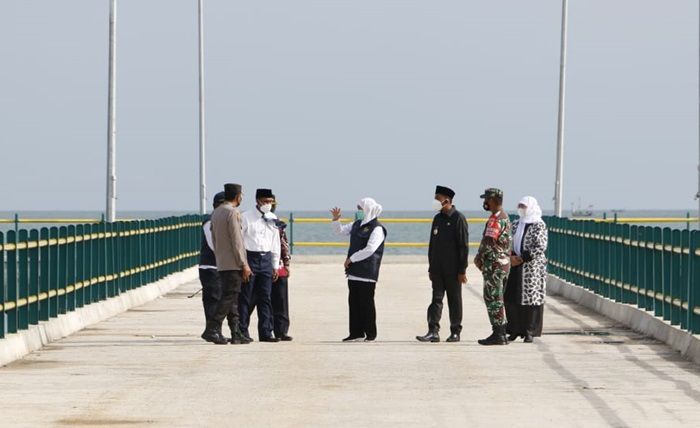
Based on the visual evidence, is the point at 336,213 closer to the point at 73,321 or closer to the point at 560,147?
the point at 73,321

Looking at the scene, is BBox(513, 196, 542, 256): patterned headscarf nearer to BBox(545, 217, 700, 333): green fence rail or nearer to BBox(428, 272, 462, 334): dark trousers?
BBox(428, 272, 462, 334): dark trousers

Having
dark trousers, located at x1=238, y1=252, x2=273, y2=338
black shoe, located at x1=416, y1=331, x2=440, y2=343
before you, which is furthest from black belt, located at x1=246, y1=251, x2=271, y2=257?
black shoe, located at x1=416, y1=331, x2=440, y2=343

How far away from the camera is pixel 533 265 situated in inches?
851

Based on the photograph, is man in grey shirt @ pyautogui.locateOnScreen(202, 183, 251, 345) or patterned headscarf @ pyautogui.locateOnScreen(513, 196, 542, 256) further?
patterned headscarf @ pyautogui.locateOnScreen(513, 196, 542, 256)

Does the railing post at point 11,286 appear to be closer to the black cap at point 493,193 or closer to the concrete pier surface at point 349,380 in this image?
the concrete pier surface at point 349,380

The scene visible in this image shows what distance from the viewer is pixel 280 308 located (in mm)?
22188

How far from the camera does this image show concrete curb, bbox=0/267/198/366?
19141mm

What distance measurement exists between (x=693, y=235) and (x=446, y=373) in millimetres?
3739

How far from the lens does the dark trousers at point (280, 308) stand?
22.1 m

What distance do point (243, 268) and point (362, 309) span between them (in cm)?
171

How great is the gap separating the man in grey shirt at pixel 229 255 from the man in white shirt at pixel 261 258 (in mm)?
313

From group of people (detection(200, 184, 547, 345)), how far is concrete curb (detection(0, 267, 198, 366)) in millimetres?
1886

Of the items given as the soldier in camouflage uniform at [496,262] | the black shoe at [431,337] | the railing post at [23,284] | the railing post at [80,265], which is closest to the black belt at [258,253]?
the black shoe at [431,337]

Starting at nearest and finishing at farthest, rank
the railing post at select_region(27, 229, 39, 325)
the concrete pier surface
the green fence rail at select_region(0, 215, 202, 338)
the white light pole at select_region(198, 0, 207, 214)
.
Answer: the concrete pier surface < the green fence rail at select_region(0, 215, 202, 338) < the railing post at select_region(27, 229, 39, 325) < the white light pole at select_region(198, 0, 207, 214)
